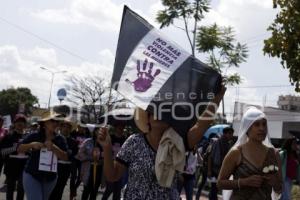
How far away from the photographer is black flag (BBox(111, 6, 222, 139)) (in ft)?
12.8

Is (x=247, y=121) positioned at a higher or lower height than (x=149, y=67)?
lower

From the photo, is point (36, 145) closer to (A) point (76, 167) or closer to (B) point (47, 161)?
(B) point (47, 161)

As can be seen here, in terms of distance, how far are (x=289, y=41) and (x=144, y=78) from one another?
614 centimetres

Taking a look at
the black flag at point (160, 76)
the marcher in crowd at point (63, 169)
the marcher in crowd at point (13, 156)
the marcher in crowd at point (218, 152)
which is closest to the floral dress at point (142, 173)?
the black flag at point (160, 76)

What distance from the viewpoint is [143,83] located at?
13.2ft

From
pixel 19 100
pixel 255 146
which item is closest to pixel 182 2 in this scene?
pixel 255 146

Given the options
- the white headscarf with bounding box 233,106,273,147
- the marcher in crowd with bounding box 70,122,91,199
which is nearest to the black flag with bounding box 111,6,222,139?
the white headscarf with bounding box 233,106,273,147

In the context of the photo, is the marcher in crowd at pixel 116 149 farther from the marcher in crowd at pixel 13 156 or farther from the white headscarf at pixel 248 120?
the white headscarf at pixel 248 120

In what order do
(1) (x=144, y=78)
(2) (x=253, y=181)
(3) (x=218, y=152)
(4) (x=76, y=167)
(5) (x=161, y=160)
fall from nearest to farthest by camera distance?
(5) (x=161, y=160)
(1) (x=144, y=78)
(2) (x=253, y=181)
(3) (x=218, y=152)
(4) (x=76, y=167)

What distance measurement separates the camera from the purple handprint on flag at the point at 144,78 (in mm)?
4016

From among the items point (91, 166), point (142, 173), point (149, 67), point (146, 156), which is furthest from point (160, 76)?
point (91, 166)

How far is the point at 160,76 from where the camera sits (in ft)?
13.1

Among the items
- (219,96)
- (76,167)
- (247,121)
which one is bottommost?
(76,167)

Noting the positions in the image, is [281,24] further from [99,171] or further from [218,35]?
[218,35]
